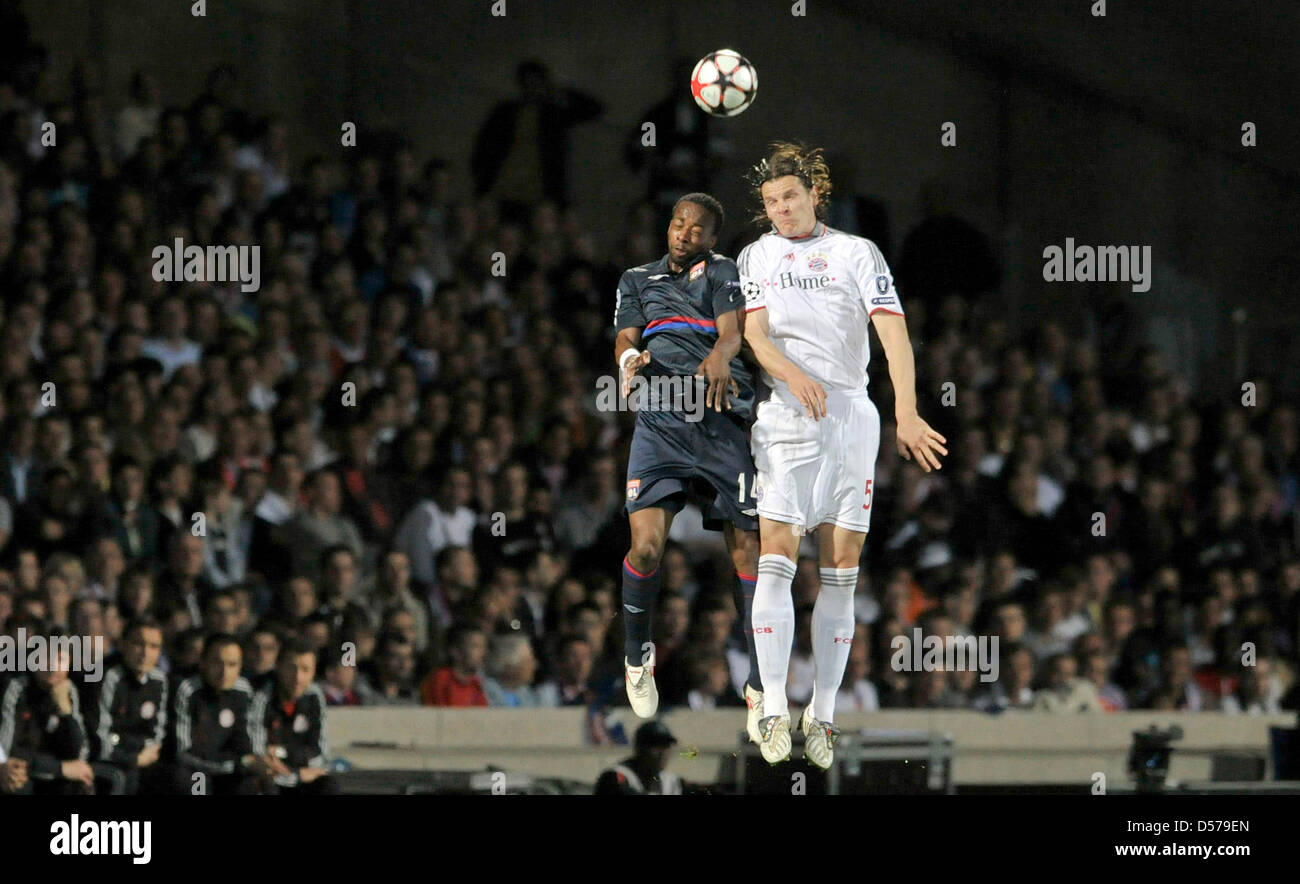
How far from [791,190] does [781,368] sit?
0.81 m

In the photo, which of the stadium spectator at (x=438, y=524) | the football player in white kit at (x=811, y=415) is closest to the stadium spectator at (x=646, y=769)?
the football player in white kit at (x=811, y=415)

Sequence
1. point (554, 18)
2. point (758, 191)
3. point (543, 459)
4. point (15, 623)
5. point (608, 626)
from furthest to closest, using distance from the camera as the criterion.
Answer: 1. point (554, 18)
2. point (543, 459)
3. point (608, 626)
4. point (15, 623)
5. point (758, 191)

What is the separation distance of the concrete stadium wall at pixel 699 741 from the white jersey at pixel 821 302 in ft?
9.00

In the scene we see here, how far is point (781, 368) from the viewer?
8781 millimetres

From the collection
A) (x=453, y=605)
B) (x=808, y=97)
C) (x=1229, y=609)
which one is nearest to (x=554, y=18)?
(x=808, y=97)

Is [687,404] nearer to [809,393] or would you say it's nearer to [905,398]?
[809,393]

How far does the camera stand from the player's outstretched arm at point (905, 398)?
856 centimetres

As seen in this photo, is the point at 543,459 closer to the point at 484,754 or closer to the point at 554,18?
the point at 484,754

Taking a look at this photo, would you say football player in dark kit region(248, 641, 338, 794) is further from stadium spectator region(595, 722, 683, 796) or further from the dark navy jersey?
the dark navy jersey

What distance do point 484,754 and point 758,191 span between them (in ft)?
12.3

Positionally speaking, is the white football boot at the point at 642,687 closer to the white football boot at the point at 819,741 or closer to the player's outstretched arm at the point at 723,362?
the white football boot at the point at 819,741

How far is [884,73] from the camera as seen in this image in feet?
54.0

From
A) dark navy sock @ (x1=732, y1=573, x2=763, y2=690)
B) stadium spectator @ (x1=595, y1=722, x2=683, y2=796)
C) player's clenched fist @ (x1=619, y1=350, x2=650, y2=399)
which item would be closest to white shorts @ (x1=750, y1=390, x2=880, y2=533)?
dark navy sock @ (x1=732, y1=573, x2=763, y2=690)

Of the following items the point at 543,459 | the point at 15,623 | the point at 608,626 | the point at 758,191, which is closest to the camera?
the point at 758,191
